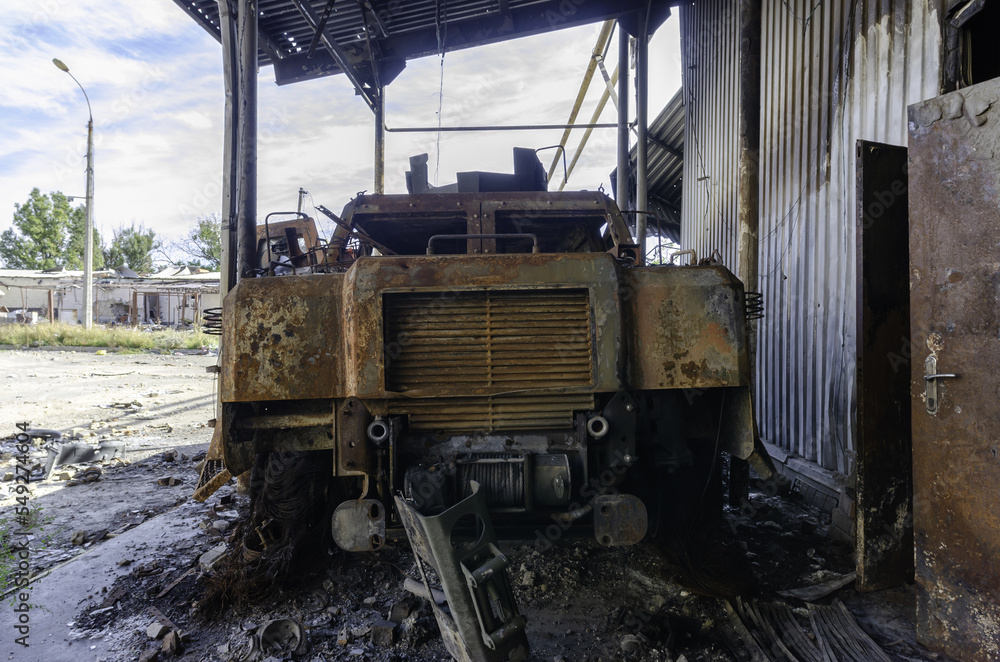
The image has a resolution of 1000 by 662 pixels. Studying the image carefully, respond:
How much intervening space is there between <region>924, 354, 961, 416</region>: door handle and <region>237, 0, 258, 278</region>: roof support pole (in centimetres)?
471

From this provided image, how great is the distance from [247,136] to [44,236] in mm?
35814

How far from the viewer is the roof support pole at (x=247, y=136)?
4.73m

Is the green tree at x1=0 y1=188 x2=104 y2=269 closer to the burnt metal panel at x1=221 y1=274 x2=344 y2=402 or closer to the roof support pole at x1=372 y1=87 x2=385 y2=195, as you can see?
the roof support pole at x1=372 y1=87 x2=385 y2=195

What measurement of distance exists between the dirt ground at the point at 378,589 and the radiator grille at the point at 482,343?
2.91 ft

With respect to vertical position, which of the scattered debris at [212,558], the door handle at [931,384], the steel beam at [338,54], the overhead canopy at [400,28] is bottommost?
the scattered debris at [212,558]

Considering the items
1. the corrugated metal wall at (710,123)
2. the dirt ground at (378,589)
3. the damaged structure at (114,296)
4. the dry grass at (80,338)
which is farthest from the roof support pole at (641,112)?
the damaged structure at (114,296)

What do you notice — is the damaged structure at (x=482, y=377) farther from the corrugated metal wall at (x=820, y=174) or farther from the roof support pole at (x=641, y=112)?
the roof support pole at (x=641, y=112)

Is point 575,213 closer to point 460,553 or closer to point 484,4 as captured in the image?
point 460,553

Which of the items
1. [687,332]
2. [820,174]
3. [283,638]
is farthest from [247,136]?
[820,174]

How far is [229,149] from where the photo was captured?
15.9 feet

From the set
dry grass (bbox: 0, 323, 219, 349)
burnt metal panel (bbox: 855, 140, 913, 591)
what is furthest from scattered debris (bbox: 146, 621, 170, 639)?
dry grass (bbox: 0, 323, 219, 349)

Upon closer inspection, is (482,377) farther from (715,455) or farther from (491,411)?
(715,455)

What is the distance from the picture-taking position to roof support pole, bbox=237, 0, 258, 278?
15.5ft

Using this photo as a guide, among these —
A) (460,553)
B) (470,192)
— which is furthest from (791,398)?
(460,553)
